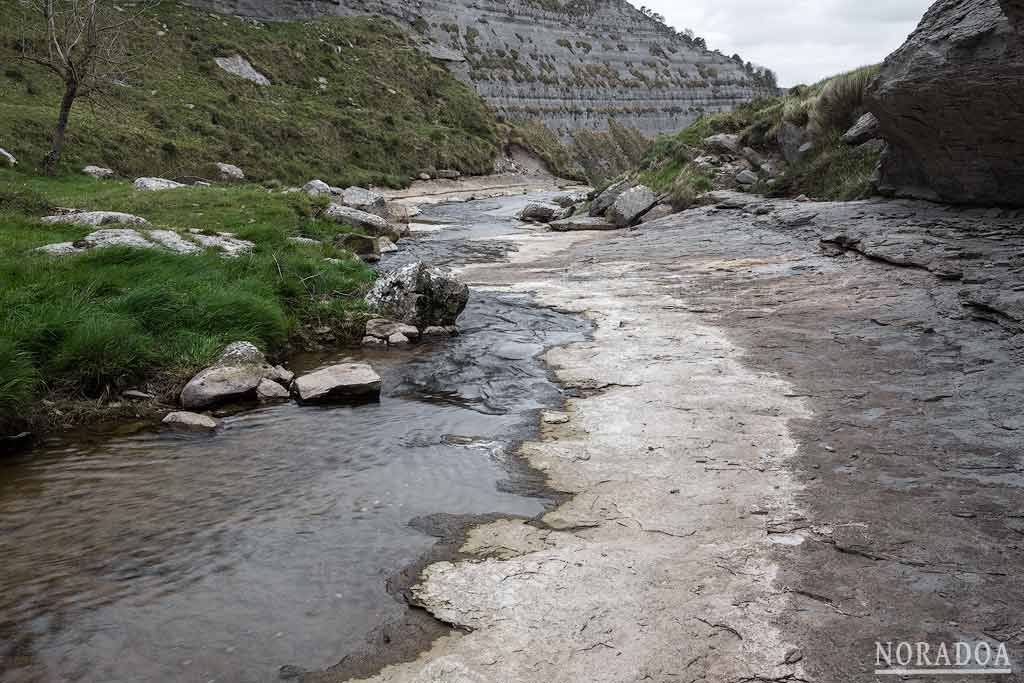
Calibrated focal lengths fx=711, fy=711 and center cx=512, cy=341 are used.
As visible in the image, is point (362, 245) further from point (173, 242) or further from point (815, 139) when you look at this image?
point (815, 139)

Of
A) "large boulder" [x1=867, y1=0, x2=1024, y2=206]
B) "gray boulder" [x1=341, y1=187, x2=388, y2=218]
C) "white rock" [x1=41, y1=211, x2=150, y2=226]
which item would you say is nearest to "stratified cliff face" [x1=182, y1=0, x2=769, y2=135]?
"gray boulder" [x1=341, y1=187, x2=388, y2=218]

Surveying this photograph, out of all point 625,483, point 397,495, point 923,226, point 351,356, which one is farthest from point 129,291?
point 923,226

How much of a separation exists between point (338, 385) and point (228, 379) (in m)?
1.10

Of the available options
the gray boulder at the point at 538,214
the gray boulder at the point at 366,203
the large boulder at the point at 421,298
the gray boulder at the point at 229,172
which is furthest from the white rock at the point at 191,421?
the gray boulder at the point at 229,172

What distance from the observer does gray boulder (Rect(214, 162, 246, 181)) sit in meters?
29.2

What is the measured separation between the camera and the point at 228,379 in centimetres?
717

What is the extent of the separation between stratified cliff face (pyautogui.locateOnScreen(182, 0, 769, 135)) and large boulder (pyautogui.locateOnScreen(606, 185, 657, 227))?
157ft

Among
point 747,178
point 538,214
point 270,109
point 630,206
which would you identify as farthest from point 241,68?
point 747,178

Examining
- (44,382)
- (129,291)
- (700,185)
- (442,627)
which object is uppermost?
(700,185)

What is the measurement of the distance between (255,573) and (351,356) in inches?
204

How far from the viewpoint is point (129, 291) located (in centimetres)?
838

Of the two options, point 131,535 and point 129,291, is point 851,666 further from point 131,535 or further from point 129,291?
point 129,291

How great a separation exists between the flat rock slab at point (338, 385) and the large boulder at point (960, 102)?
8.26 metres

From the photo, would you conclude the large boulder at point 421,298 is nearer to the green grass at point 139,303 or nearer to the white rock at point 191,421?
the green grass at point 139,303
